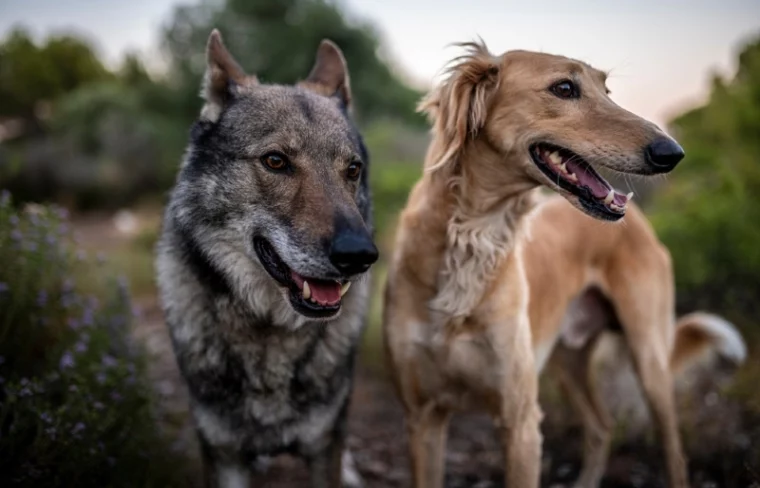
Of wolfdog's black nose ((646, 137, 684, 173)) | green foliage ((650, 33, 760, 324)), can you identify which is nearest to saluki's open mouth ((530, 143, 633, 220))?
wolfdog's black nose ((646, 137, 684, 173))

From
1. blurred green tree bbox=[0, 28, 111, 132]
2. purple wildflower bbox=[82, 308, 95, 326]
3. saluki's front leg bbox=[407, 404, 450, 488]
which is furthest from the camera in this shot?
blurred green tree bbox=[0, 28, 111, 132]

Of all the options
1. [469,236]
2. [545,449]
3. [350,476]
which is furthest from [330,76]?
[545,449]

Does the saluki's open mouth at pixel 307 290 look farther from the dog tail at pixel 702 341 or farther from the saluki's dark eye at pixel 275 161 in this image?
the dog tail at pixel 702 341

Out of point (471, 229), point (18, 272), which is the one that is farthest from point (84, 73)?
point (471, 229)

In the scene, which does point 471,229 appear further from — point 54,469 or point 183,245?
point 54,469

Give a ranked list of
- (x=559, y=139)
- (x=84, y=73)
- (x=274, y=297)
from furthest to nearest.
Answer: (x=84, y=73), (x=274, y=297), (x=559, y=139)

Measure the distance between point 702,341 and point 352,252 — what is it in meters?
3.02

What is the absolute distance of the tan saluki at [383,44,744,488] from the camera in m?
2.90

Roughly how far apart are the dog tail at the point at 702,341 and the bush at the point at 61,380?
128 inches

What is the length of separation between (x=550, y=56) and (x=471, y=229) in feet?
2.75

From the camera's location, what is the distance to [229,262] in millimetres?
3049

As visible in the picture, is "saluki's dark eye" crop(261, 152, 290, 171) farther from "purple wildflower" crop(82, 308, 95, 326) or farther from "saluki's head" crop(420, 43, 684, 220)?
"purple wildflower" crop(82, 308, 95, 326)

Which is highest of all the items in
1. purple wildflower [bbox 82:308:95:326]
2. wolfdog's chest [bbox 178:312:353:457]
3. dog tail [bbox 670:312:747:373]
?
purple wildflower [bbox 82:308:95:326]

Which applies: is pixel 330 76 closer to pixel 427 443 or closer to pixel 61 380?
pixel 427 443
